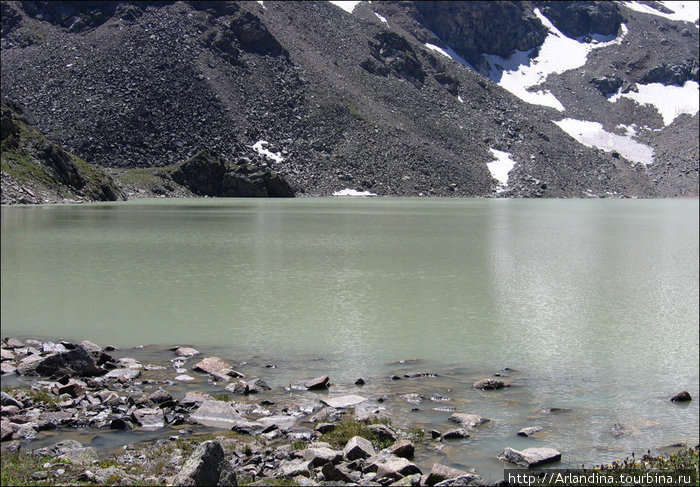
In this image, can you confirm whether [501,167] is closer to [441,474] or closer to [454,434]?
[454,434]

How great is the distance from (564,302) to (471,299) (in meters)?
3.79

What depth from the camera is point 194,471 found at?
8.41 m

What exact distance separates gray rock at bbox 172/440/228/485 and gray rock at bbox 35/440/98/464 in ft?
6.97

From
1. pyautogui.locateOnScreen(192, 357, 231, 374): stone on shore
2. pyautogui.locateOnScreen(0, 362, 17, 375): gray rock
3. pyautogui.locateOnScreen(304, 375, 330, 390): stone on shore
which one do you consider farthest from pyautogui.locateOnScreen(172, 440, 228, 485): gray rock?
pyautogui.locateOnScreen(0, 362, 17, 375): gray rock

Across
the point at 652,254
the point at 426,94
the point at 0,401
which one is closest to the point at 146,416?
the point at 0,401

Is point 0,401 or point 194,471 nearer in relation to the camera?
point 194,471

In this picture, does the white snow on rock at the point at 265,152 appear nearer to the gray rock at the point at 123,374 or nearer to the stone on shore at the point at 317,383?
the gray rock at the point at 123,374

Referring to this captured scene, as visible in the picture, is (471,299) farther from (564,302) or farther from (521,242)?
(521,242)

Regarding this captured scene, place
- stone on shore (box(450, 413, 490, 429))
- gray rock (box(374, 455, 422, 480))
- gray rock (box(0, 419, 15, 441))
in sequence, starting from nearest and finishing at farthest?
gray rock (box(374, 455, 422, 480)), gray rock (box(0, 419, 15, 441)), stone on shore (box(450, 413, 490, 429))

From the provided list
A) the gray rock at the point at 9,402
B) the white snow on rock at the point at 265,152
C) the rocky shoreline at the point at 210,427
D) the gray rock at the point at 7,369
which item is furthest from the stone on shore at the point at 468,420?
the white snow on rock at the point at 265,152

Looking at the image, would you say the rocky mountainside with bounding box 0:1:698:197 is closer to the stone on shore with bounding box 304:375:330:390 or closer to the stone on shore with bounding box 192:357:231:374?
the stone on shore with bounding box 192:357:231:374

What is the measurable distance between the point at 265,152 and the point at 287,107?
15.2m

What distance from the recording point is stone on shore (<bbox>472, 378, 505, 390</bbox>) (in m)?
14.8

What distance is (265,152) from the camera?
447 feet
